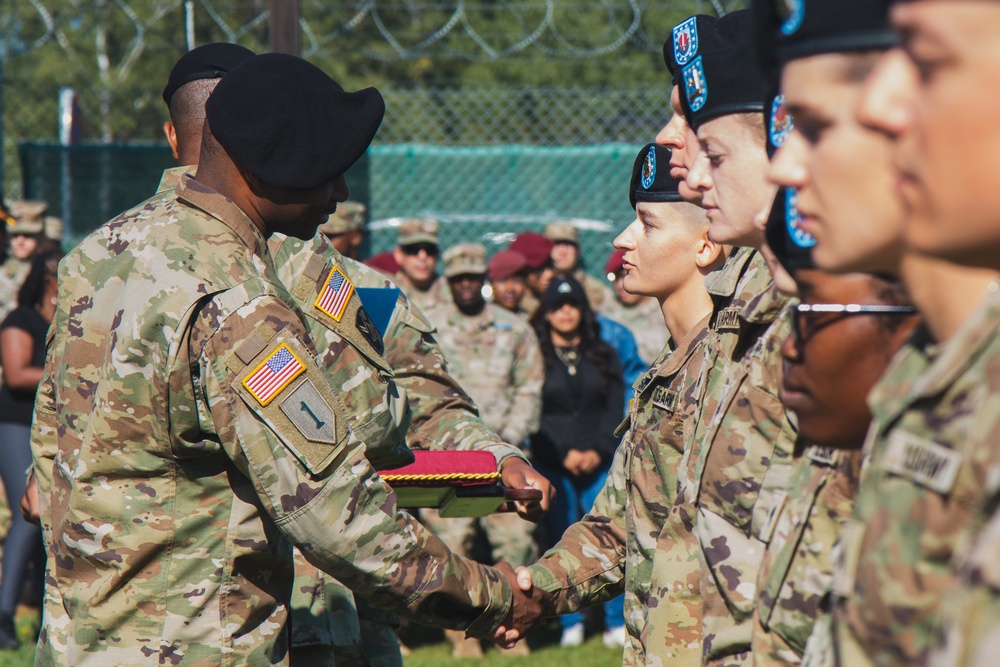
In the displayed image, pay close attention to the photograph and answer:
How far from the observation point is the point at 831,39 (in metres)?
1.37

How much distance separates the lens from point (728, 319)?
8.23 ft

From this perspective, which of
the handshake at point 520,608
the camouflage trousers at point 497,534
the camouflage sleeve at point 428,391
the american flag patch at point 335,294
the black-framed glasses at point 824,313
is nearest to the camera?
the black-framed glasses at point 824,313

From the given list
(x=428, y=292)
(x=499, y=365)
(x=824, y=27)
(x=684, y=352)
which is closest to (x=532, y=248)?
(x=428, y=292)

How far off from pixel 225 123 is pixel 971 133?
1892 millimetres

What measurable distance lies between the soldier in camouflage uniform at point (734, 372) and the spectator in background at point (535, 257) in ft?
18.9

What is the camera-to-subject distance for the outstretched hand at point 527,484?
3.70 m

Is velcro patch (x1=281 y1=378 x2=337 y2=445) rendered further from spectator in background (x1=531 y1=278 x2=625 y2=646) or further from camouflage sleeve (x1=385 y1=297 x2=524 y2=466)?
spectator in background (x1=531 y1=278 x2=625 y2=646)

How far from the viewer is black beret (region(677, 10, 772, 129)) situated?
2418 mm

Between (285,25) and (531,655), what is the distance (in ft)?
12.4

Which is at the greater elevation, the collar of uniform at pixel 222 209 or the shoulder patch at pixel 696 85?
the shoulder patch at pixel 696 85

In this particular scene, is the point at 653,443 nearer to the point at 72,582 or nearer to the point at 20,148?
the point at 72,582

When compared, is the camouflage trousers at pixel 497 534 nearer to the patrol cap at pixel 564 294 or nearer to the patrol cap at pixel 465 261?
the patrol cap at pixel 564 294

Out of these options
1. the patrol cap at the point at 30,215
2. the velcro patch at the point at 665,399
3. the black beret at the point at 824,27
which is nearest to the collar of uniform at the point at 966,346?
the black beret at the point at 824,27

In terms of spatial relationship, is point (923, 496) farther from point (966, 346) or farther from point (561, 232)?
point (561, 232)
